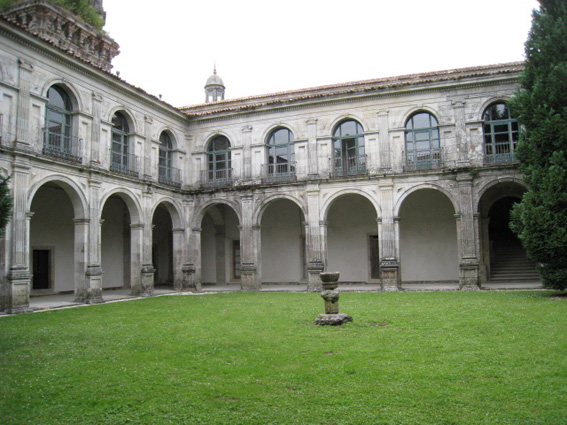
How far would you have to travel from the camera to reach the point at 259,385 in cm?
604

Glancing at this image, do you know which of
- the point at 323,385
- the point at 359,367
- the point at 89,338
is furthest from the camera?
the point at 89,338

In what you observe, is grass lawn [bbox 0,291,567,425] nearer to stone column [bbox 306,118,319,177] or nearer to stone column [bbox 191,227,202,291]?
stone column [bbox 306,118,319,177]

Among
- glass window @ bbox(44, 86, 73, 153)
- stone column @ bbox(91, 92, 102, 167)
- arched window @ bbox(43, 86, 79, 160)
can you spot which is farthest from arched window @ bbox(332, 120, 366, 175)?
glass window @ bbox(44, 86, 73, 153)

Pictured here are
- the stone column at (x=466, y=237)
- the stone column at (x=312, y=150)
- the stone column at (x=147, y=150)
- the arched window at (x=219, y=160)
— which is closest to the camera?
the stone column at (x=466, y=237)

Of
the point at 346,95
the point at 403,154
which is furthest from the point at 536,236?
the point at 346,95

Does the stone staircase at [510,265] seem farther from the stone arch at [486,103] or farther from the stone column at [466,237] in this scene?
the stone arch at [486,103]

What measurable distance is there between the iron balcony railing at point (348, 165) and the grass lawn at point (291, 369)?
30.2ft

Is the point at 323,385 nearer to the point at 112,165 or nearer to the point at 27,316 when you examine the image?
the point at 27,316

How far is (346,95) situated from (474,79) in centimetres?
490

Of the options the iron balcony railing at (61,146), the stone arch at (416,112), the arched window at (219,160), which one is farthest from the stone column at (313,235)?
the iron balcony railing at (61,146)

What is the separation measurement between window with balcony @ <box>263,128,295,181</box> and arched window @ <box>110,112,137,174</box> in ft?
18.7

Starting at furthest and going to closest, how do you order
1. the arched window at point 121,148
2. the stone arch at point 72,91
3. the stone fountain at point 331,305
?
the arched window at point 121,148 → the stone arch at point 72,91 → the stone fountain at point 331,305

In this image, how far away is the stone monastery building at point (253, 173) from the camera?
15570 millimetres

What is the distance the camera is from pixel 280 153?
70.6 feet
